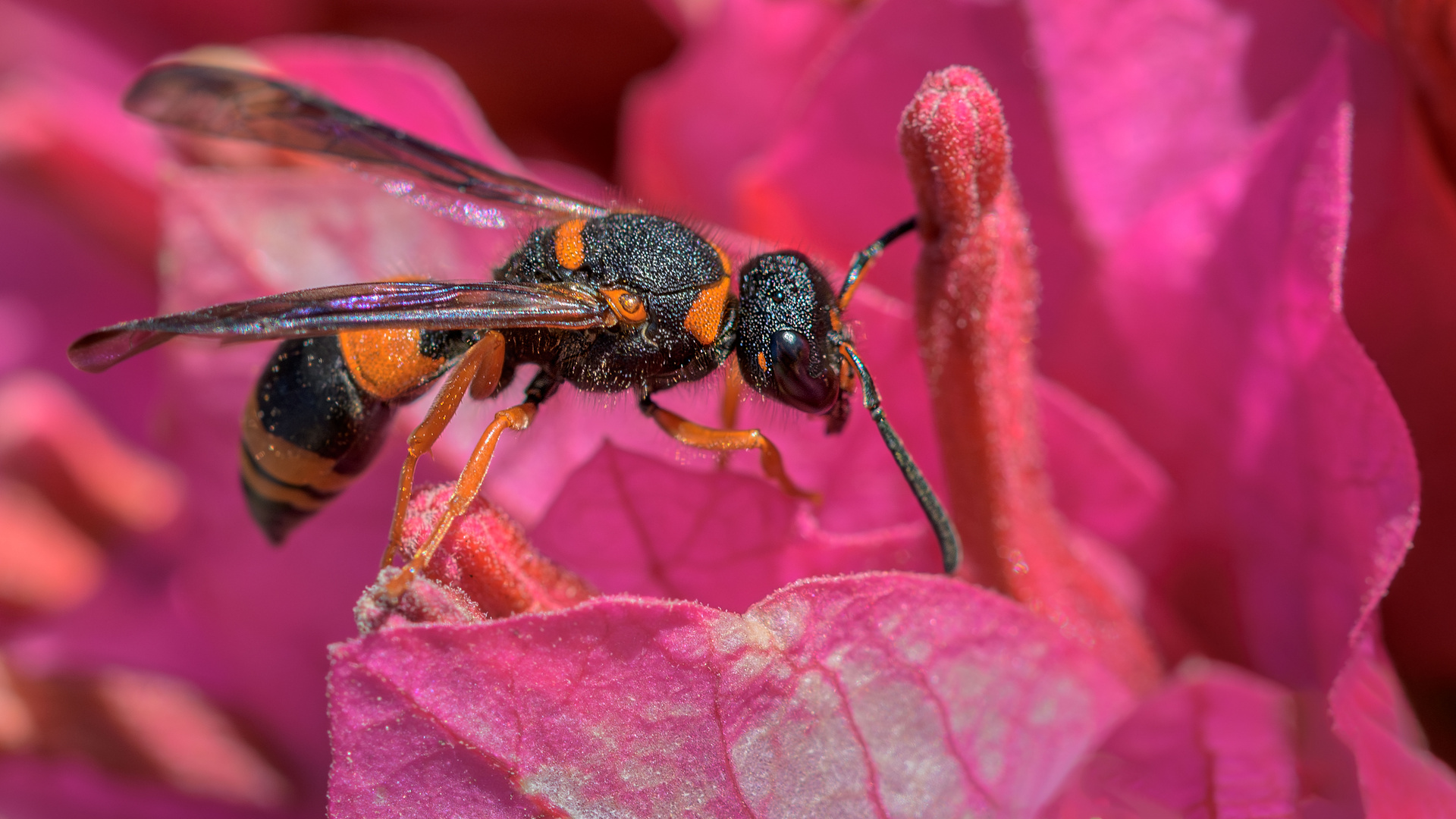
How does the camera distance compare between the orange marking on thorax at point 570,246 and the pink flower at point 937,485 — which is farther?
the orange marking on thorax at point 570,246

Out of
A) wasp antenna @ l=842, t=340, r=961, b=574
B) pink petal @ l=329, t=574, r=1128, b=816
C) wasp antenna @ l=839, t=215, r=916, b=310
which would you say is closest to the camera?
pink petal @ l=329, t=574, r=1128, b=816

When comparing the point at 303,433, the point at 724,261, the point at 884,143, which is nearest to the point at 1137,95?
the point at 884,143

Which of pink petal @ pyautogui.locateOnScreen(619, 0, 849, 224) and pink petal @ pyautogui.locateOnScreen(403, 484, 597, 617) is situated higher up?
pink petal @ pyautogui.locateOnScreen(619, 0, 849, 224)

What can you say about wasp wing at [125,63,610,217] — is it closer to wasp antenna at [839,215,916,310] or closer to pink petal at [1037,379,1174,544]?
wasp antenna at [839,215,916,310]

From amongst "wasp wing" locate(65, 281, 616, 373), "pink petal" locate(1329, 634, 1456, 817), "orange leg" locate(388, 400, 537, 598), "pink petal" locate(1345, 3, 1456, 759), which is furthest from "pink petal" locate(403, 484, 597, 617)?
"pink petal" locate(1345, 3, 1456, 759)

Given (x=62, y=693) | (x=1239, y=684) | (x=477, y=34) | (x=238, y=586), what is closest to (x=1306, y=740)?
(x=1239, y=684)

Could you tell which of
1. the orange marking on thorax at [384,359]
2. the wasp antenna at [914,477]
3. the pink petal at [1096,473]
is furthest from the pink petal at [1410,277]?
the orange marking on thorax at [384,359]

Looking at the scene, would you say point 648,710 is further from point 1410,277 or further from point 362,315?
point 1410,277

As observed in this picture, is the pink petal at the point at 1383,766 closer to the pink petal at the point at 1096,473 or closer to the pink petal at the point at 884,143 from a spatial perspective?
the pink petal at the point at 1096,473
